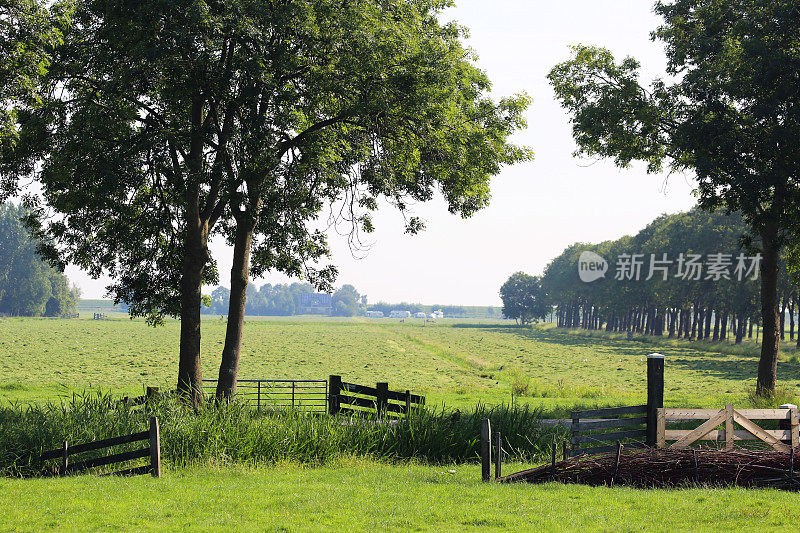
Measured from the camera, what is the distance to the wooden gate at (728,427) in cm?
1465

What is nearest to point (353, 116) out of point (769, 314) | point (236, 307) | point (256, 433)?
point (236, 307)

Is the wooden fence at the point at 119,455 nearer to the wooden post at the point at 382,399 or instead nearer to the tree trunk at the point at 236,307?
the wooden post at the point at 382,399

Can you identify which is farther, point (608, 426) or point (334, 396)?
point (334, 396)

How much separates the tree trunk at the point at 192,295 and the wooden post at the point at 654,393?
1350 cm

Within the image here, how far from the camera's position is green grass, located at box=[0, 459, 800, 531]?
963 cm

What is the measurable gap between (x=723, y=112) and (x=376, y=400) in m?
17.3

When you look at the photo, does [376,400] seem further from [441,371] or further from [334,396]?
[441,371]

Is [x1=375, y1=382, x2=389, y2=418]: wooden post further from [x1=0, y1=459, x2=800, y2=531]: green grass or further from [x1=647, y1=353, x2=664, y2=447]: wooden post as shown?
[x1=647, y1=353, x2=664, y2=447]: wooden post

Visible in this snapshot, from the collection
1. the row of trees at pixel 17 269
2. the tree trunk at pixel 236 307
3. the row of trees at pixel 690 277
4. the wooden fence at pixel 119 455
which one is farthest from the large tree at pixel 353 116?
the row of trees at pixel 17 269

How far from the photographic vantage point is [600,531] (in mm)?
9234

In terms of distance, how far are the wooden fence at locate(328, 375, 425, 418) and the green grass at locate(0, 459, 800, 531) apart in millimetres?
5552

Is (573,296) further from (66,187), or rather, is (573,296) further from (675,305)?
(66,187)

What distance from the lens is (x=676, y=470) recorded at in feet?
42.6

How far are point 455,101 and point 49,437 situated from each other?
15.2 metres
